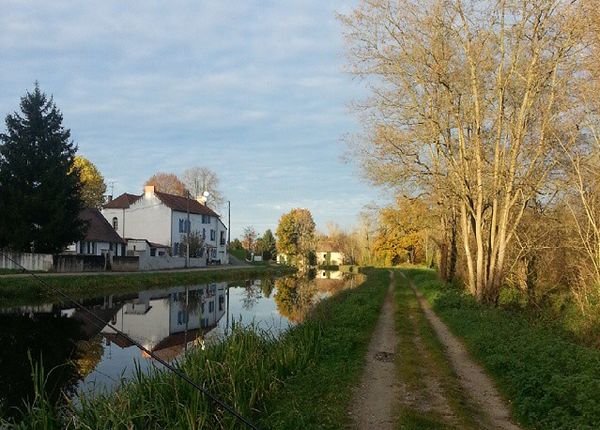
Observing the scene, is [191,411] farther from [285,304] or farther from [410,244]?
[410,244]

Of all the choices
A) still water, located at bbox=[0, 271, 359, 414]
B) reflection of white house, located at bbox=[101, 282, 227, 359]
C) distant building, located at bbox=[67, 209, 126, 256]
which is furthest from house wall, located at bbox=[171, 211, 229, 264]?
still water, located at bbox=[0, 271, 359, 414]

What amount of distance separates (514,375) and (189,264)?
51896 millimetres

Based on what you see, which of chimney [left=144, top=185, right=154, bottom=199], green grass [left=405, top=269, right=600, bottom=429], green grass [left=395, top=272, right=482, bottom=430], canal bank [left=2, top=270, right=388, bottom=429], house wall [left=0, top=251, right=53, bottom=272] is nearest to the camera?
green grass [left=405, top=269, right=600, bottom=429]

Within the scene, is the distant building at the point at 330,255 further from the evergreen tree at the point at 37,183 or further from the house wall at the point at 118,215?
the evergreen tree at the point at 37,183

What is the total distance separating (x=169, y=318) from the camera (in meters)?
23.9

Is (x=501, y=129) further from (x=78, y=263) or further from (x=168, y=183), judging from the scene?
(x=168, y=183)

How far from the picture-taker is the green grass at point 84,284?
1002 inches

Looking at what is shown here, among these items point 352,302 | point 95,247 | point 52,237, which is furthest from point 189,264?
point 352,302

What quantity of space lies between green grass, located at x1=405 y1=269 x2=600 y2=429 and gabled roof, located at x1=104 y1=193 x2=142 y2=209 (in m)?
53.6

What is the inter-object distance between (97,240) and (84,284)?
20.4 metres

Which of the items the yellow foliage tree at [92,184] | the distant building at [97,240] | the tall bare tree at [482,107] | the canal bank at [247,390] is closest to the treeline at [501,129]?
the tall bare tree at [482,107]

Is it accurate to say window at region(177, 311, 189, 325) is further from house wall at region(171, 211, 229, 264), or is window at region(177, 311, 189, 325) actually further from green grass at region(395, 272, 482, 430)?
house wall at region(171, 211, 229, 264)

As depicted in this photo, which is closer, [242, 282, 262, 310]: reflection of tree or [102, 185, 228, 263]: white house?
[242, 282, 262, 310]: reflection of tree

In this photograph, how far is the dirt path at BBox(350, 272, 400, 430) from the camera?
7.62 m
